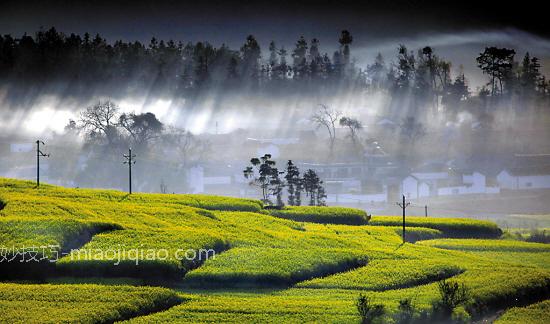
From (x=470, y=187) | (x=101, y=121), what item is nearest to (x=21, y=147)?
(x=101, y=121)

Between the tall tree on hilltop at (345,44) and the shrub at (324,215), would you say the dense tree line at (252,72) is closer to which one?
the tall tree on hilltop at (345,44)

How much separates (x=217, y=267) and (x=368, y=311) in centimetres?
936

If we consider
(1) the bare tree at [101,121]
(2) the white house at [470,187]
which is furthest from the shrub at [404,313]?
(1) the bare tree at [101,121]

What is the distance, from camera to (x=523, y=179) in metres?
112

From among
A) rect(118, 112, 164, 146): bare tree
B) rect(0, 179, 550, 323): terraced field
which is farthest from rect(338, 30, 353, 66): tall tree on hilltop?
rect(0, 179, 550, 323): terraced field

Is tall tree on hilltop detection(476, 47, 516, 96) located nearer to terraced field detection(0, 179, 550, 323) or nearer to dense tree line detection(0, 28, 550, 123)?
dense tree line detection(0, 28, 550, 123)

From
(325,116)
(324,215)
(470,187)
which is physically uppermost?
(325,116)

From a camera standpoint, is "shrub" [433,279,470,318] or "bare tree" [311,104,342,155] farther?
"bare tree" [311,104,342,155]

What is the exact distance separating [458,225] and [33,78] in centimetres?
7733

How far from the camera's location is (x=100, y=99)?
13188cm

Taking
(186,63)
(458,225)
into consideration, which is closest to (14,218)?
(458,225)

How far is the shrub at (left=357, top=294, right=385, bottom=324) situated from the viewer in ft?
128

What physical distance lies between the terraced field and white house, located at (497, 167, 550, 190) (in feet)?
155

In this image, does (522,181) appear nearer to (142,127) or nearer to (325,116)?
(325,116)
